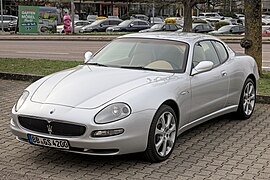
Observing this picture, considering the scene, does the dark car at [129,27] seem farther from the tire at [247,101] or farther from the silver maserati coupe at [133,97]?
the silver maserati coupe at [133,97]

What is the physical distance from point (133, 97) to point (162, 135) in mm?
619

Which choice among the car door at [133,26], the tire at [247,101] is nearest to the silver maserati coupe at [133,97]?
the tire at [247,101]

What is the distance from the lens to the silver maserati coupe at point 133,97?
4930 mm

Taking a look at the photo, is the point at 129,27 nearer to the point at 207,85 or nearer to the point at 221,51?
the point at 221,51

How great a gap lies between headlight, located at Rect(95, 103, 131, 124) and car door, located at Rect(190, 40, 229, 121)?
4.21 feet

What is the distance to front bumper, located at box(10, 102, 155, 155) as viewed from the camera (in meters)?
4.86

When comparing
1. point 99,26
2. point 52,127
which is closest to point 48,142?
point 52,127

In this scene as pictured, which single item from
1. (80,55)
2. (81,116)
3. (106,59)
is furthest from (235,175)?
(80,55)

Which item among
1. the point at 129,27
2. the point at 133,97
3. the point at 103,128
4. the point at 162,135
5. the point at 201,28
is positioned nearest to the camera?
the point at 103,128

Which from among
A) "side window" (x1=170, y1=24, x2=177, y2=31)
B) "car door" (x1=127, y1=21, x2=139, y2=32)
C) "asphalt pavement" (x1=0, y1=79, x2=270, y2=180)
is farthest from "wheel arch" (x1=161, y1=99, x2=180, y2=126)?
"car door" (x1=127, y1=21, x2=139, y2=32)

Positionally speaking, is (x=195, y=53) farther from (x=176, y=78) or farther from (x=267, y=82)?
(x=267, y=82)

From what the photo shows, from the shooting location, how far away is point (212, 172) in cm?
514

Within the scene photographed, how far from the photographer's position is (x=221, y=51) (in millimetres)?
7180

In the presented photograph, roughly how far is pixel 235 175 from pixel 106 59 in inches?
97.1
